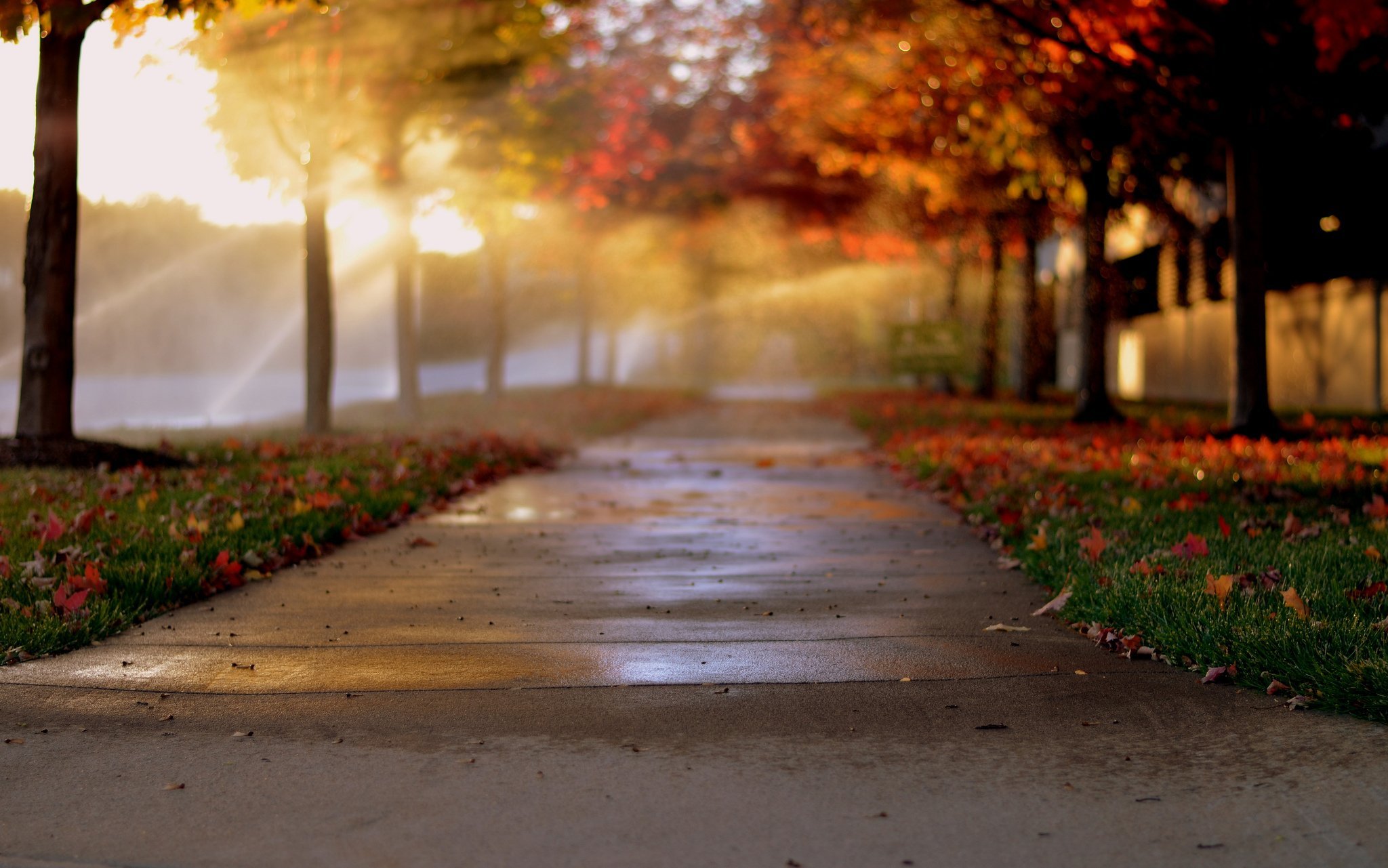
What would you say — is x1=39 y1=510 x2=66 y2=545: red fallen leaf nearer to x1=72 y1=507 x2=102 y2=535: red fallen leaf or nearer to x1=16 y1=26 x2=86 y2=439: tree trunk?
x1=72 y1=507 x2=102 y2=535: red fallen leaf

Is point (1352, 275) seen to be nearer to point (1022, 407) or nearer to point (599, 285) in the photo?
point (1022, 407)

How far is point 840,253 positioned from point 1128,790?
128 feet

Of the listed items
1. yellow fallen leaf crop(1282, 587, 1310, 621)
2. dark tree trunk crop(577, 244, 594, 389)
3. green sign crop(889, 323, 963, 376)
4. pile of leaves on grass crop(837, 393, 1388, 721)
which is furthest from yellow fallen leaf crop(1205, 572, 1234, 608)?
dark tree trunk crop(577, 244, 594, 389)

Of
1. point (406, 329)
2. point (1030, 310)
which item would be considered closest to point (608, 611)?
point (406, 329)

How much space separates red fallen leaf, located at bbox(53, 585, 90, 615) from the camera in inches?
219

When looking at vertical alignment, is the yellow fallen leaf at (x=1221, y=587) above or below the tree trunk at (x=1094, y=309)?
below

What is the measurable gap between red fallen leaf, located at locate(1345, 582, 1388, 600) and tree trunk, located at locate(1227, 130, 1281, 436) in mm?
8534

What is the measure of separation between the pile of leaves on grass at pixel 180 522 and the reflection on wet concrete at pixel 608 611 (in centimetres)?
18

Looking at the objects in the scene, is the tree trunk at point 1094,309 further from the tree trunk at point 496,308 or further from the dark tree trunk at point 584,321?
the dark tree trunk at point 584,321

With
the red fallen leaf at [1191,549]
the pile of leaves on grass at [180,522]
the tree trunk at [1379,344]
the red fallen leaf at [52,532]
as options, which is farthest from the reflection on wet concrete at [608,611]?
the tree trunk at [1379,344]

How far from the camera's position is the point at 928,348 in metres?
31.4

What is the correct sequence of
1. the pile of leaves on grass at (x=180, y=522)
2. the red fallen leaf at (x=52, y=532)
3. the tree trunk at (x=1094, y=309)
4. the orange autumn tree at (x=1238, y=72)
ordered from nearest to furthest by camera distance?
the pile of leaves on grass at (x=180, y=522)
the red fallen leaf at (x=52, y=532)
the orange autumn tree at (x=1238, y=72)
the tree trunk at (x=1094, y=309)

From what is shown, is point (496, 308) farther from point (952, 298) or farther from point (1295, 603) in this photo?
point (1295, 603)

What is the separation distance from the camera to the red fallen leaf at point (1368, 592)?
5.39m
